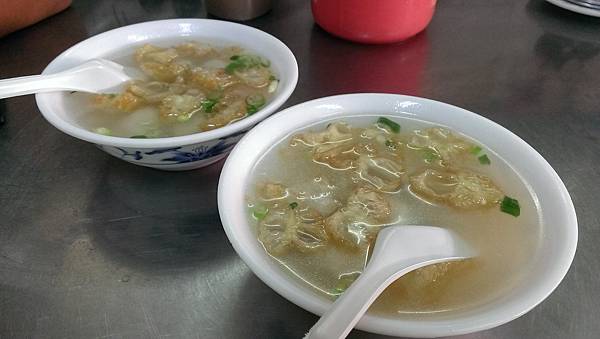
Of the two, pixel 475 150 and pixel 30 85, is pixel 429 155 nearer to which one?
pixel 475 150

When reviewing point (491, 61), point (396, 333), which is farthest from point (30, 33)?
point (396, 333)

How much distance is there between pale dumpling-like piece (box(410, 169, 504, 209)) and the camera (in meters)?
1.10

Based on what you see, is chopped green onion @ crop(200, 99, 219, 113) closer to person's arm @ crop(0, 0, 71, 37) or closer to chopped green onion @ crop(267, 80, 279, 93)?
chopped green onion @ crop(267, 80, 279, 93)

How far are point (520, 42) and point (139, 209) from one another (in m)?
1.88

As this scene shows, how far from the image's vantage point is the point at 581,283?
1195 millimetres

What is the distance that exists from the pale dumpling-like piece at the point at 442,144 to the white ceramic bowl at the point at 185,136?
0.35 m

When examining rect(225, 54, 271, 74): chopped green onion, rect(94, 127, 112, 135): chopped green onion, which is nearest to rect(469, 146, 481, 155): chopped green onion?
rect(225, 54, 271, 74): chopped green onion

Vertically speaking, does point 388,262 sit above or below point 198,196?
above

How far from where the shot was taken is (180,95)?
57.2 inches

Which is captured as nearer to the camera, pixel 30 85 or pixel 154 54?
pixel 30 85

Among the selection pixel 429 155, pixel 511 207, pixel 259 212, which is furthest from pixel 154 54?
pixel 511 207

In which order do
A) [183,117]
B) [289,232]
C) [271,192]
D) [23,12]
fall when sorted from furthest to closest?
[23,12] → [183,117] → [271,192] → [289,232]

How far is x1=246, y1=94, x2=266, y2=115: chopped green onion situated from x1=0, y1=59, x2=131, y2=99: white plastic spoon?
398 mm

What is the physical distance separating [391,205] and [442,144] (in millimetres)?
246
